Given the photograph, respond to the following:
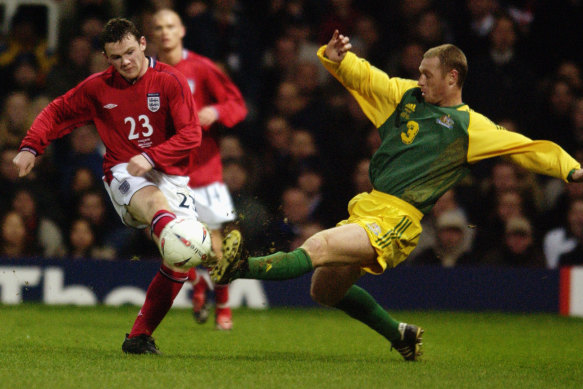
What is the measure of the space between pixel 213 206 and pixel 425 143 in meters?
2.70

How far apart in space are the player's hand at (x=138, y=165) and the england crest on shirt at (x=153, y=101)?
1.51ft

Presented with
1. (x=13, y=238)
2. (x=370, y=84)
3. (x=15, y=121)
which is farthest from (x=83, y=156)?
(x=370, y=84)

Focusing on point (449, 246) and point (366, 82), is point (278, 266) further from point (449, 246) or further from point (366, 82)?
point (449, 246)

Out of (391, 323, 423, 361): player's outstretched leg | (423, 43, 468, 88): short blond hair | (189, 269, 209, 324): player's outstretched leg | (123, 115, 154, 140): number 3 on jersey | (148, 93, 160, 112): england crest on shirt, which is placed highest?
(423, 43, 468, 88): short blond hair

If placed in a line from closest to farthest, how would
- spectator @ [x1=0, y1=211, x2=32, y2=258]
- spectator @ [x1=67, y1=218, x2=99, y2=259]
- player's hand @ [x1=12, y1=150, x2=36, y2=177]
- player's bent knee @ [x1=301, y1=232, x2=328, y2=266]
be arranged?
player's bent knee @ [x1=301, y1=232, x2=328, y2=266]
player's hand @ [x1=12, y1=150, x2=36, y2=177]
spectator @ [x1=0, y1=211, x2=32, y2=258]
spectator @ [x1=67, y1=218, x2=99, y2=259]

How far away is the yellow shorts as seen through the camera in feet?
17.1

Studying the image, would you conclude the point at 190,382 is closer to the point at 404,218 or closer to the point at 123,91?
the point at 404,218

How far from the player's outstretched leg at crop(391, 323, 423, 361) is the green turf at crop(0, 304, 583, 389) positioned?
0.08 m

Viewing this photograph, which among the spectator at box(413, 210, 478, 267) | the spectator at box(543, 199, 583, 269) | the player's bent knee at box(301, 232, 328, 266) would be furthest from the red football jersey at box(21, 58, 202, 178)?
the spectator at box(543, 199, 583, 269)

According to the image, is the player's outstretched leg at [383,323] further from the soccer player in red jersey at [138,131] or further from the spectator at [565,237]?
the spectator at [565,237]

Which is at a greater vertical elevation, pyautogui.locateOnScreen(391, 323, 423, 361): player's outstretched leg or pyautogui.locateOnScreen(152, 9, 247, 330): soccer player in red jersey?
pyautogui.locateOnScreen(152, 9, 247, 330): soccer player in red jersey

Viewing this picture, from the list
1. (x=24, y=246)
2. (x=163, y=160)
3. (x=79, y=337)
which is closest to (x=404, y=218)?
(x=163, y=160)

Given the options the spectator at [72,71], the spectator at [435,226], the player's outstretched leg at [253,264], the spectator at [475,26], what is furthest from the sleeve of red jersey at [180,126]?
the spectator at [475,26]

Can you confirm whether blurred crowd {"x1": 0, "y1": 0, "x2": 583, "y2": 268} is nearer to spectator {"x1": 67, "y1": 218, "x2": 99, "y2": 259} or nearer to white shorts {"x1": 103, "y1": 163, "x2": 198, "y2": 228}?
spectator {"x1": 67, "y1": 218, "x2": 99, "y2": 259}
